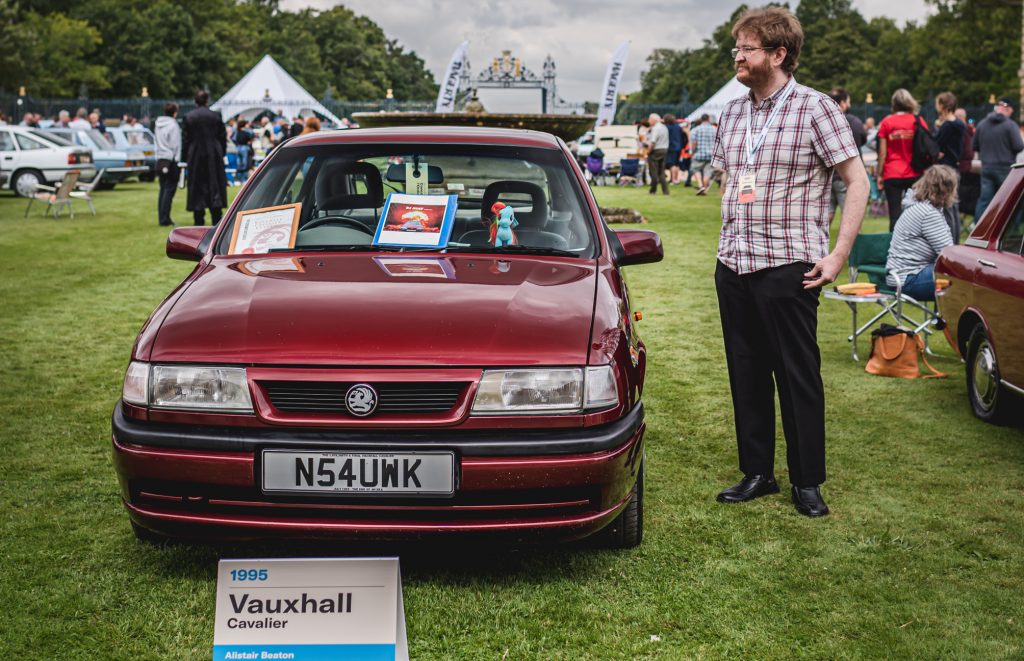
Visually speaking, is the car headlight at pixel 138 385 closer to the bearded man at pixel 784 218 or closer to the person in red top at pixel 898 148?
the bearded man at pixel 784 218

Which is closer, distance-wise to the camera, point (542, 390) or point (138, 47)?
point (542, 390)

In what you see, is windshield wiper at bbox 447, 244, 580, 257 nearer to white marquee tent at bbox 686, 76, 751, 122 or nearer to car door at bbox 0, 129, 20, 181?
car door at bbox 0, 129, 20, 181

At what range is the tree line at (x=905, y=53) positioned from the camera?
73.5 meters

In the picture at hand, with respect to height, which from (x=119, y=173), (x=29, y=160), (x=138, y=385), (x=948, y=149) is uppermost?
(x=948, y=149)

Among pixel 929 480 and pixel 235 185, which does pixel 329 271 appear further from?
pixel 235 185

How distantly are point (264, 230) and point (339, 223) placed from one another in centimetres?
31

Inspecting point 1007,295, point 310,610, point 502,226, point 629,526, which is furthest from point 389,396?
point 1007,295

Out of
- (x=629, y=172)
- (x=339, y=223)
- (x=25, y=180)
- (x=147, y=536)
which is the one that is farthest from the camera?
A: (x=629, y=172)

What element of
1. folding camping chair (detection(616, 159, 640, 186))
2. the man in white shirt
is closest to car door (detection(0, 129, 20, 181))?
the man in white shirt

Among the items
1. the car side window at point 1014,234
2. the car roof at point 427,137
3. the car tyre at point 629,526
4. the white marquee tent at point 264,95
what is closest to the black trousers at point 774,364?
the car tyre at point 629,526

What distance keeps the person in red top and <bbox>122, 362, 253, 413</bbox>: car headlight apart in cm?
1060

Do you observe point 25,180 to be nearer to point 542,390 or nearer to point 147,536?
point 147,536

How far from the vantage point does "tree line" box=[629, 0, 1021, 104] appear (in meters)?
73.5

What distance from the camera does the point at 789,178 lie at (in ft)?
14.3
